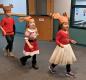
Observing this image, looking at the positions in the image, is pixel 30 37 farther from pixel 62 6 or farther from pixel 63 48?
pixel 62 6

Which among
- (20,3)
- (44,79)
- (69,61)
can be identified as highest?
(20,3)

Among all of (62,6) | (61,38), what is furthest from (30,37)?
(62,6)

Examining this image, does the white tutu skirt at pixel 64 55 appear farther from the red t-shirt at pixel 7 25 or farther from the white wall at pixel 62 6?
the white wall at pixel 62 6

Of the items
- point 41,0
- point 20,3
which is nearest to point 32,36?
point 41,0

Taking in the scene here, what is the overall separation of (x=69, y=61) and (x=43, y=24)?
11.4ft

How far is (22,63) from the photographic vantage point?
15.6 feet

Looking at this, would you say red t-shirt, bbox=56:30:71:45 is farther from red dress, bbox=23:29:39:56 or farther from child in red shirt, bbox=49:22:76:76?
red dress, bbox=23:29:39:56

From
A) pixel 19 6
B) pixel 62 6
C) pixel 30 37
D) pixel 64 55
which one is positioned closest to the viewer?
pixel 64 55

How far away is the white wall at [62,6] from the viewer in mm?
6801

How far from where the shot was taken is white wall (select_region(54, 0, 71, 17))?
268 inches

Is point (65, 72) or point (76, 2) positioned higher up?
point (76, 2)

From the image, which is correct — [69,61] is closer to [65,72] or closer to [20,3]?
[65,72]

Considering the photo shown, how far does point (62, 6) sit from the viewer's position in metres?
6.96

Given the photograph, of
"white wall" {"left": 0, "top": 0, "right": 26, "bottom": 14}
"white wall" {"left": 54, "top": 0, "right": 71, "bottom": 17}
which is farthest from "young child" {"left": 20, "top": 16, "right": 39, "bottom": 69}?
"white wall" {"left": 0, "top": 0, "right": 26, "bottom": 14}
